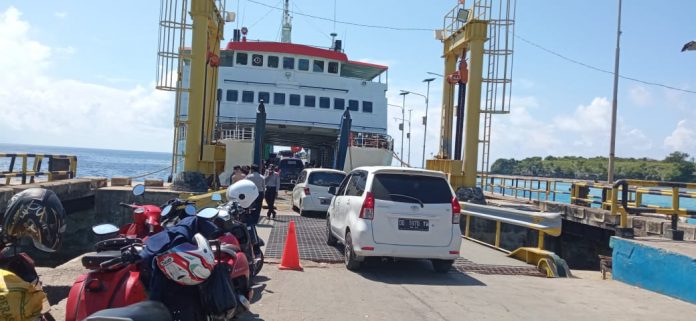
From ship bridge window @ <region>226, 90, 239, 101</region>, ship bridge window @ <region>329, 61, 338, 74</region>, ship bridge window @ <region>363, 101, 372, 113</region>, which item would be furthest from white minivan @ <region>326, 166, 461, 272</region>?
ship bridge window @ <region>329, 61, 338, 74</region>

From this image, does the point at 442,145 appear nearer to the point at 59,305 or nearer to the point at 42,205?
the point at 59,305

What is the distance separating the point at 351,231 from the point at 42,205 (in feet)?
17.5

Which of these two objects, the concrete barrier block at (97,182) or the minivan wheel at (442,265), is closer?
the minivan wheel at (442,265)

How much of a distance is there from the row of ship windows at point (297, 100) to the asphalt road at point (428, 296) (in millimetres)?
22106

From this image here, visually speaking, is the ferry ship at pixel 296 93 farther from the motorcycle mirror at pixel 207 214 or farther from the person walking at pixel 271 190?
the motorcycle mirror at pixel 207 214

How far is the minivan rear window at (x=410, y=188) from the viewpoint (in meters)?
8.64

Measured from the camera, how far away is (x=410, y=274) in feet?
29.4

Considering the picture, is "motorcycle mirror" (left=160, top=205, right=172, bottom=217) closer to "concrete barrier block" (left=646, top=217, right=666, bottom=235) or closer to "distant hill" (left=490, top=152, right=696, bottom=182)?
"concrete barrier block" (left=646, top=217, right=666, bottom=235)

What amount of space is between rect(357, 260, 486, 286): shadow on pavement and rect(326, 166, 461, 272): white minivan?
0.24m

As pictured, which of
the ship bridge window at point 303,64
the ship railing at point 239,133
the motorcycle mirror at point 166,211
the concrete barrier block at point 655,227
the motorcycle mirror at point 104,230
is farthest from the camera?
the ship bridge window at point 303,64

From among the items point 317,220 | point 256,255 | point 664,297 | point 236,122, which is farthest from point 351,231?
point 236,122

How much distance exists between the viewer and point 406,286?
795 centimetres

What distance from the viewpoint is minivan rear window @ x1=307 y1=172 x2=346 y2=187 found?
57.3 feet

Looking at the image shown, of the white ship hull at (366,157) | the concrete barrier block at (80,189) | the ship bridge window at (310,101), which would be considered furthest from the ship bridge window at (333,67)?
the concrete barrier block at (80,189)
